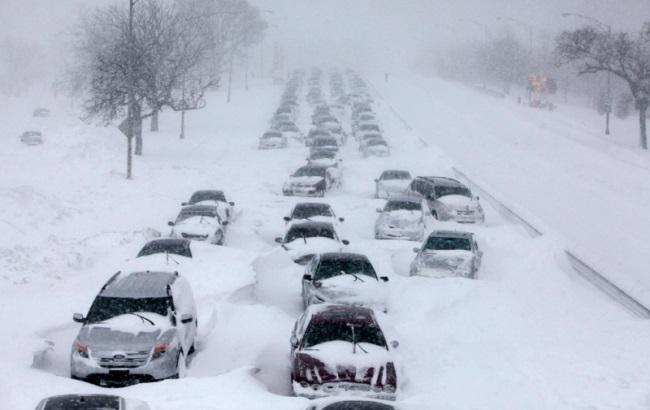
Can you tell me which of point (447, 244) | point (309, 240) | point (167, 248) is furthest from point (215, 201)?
point (447, 244)

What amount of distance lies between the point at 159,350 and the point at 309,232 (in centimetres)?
904

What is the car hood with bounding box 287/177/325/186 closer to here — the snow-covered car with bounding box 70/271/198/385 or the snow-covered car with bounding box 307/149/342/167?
the snow-covered car with bounding box 307/149/342/167

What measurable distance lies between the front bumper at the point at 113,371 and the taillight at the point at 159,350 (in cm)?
9

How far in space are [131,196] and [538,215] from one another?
617 inches

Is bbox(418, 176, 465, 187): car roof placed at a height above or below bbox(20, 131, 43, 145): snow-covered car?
Result: above

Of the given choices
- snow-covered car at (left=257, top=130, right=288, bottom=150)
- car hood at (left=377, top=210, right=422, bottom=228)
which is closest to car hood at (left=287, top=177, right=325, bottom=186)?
car hood at (left=377, top=210, right=422, bottom=228)

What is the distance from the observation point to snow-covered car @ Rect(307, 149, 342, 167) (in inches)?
1368

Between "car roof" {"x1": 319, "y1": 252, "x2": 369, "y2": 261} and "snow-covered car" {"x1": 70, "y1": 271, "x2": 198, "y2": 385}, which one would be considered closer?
"snow-covered car" {"x1": 70, "y1": 271, "x2": 198, "y2": 385}

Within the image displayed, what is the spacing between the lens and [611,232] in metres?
26.0

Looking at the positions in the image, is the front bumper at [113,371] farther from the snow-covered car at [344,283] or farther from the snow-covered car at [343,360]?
the snow-covered car at [344,283]

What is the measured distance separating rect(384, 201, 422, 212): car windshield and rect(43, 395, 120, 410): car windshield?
1694 centimetres

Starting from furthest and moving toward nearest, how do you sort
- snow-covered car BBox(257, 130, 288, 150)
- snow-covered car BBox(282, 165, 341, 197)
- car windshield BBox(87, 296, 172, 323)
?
snow-covered car BBox(257, 130, 288, 150), snow-covered car BBox(282, 165, 341, 197), car windshield BBox(87, 296, 172, 323)

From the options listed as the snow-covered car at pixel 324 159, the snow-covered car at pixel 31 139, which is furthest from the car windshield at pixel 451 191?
the snow-covered car at pixel 31 139

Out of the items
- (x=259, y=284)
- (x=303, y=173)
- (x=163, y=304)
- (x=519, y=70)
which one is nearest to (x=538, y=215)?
(x=303, y=173)
